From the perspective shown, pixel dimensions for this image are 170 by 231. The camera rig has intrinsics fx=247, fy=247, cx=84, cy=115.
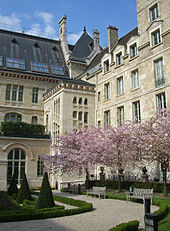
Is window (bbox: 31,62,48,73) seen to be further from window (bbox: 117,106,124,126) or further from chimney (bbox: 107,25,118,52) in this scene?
window (bbox: 117,106,124,126)

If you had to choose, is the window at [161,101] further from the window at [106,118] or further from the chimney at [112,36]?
the chimney at [112,36]

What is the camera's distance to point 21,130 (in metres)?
25.7

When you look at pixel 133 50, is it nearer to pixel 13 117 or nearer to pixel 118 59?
pixel 118 59

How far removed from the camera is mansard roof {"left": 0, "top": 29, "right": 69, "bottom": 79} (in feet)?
106

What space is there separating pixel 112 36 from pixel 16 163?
57.5 ft

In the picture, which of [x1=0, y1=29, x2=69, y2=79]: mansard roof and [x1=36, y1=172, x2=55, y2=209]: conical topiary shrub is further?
[x1=0, y1=29, x2=69, y2=79]: mansard roof

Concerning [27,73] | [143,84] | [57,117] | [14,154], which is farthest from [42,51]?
[143,84]

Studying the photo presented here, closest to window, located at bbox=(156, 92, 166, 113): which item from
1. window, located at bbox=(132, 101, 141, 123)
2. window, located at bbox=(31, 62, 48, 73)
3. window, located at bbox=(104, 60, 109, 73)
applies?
window, located at bbox=(132, 101, 141, 123)

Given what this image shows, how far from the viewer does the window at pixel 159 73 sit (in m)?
18.7

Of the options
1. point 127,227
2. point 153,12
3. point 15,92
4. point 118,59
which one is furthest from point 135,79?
point 127,227

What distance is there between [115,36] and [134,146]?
1626cm

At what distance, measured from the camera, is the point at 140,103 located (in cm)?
2036

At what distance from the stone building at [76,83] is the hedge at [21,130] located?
1.66ft

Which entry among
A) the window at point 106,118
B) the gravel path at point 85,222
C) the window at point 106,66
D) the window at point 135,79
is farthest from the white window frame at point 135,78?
the gravel path at point 85,222
